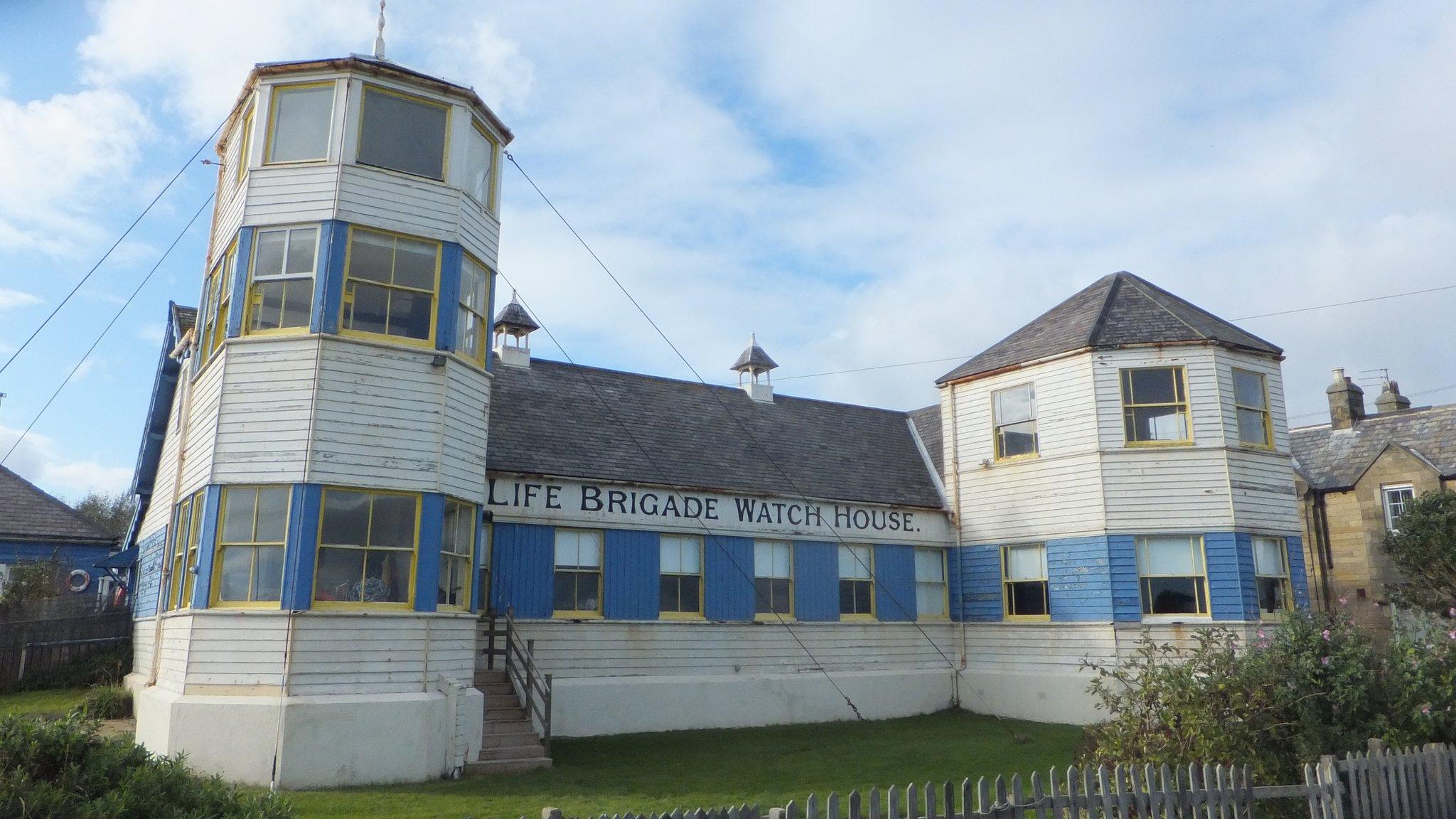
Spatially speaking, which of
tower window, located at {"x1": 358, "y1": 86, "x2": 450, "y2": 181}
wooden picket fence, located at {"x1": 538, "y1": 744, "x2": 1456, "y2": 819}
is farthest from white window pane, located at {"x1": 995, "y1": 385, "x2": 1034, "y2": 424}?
tower window, located at {"x1": 358, "y1": 86, "x2": 450, "y2": 181}

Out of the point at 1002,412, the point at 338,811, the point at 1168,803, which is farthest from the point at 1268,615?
the point at 338,811

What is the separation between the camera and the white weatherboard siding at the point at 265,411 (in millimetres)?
→ 14266

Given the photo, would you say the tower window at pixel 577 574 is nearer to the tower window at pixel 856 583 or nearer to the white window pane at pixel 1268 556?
the tower window at pixel 856 583

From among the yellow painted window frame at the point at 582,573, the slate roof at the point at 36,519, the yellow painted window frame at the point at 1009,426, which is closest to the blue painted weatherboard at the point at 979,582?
the yellow painted window frame at the point at 1009,426

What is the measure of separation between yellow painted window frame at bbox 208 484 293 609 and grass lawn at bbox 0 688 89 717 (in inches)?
251

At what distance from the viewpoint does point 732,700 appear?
20.4 metres

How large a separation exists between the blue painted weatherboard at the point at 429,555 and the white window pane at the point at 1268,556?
52.0ft

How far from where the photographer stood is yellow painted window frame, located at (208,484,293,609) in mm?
14000

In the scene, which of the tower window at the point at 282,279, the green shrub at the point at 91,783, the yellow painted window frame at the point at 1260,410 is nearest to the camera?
the green shrub at the point at 91,783

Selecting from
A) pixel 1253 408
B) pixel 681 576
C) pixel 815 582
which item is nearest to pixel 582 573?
pixel 681 576

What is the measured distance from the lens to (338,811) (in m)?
11.9

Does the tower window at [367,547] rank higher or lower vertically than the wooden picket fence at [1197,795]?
higher

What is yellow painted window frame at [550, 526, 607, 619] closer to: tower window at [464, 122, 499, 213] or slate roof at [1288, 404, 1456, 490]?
tower window at [464, 122, 499, 213]

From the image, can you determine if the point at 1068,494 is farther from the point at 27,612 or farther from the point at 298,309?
the point at 27,612
